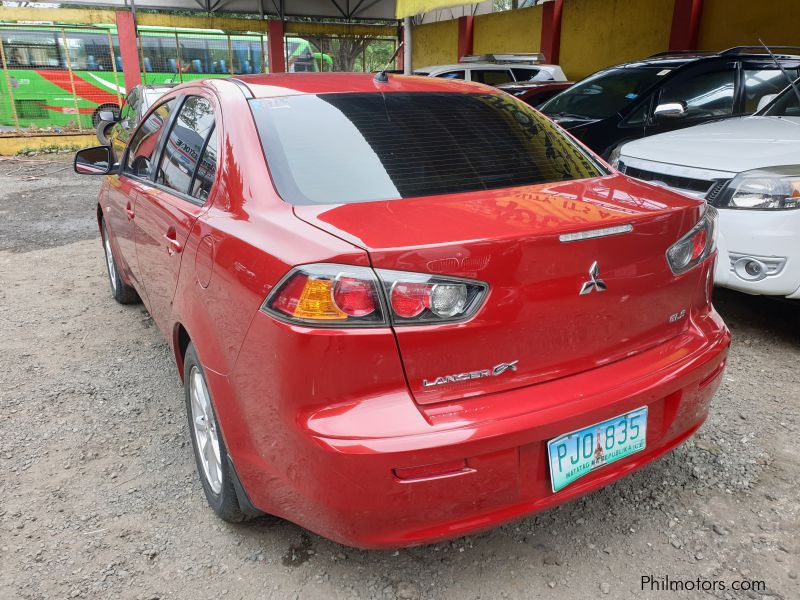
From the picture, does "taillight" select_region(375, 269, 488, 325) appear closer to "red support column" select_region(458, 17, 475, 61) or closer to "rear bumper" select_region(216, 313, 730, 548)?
"rear bumper" select_region(216, 313, 730, 548)

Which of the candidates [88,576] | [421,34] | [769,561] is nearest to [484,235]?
[769,561]

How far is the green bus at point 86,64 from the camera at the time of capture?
49.4 feet

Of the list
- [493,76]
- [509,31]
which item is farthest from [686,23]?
[509,31]

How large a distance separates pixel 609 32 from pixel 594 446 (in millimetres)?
12585

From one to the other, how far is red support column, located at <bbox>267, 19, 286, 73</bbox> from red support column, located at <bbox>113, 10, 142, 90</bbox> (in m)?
4.11

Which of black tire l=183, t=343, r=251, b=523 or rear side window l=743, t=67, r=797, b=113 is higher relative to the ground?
rear side window l=743, t=67, r=797, b=113

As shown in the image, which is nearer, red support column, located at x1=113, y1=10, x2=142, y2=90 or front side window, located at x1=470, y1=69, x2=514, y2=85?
front side window, located at x1=470, y1=69, x2=514, y2=85

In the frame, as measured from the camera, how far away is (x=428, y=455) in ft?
5.02

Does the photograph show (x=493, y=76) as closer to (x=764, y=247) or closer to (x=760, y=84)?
(x=760, y=84)

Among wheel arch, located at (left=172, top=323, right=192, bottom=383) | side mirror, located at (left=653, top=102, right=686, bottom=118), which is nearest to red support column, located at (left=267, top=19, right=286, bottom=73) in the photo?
side mirror, located at (left=653, top=102, right=686, bottom=118)

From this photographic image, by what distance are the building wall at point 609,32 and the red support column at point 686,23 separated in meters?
0.25

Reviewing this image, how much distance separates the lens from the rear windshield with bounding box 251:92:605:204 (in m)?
2.02

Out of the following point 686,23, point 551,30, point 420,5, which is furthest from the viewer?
point 551,30

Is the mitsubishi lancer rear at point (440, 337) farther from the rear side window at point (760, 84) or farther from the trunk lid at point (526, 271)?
the rear side window at point (760, 84)
